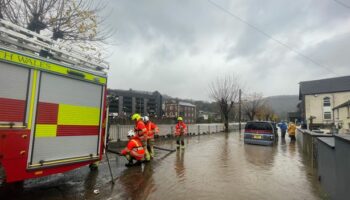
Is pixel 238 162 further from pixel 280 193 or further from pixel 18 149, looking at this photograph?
pixel 18 149

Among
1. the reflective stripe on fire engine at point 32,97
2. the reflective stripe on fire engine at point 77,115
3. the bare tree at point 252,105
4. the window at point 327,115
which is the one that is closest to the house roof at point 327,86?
the window at point 327,115

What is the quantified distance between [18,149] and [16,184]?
2.13 m

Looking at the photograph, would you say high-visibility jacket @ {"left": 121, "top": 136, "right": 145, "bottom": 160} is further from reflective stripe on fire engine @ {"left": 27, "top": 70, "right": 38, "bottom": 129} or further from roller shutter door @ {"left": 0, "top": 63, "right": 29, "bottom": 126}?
roller shutter door @ {"left": 0, "top": 63, "right": 29, "bottom": 126}

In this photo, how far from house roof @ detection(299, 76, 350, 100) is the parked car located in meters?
37.6

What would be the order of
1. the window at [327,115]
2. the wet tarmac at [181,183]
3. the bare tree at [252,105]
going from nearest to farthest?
1. the wet tarmac at [181,183]
2. the window at [327,115]
3. the bare tree at [252,105]

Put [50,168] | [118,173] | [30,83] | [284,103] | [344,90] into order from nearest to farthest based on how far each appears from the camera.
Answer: [30,83] < [50,168] < [118,173] < [344,90] < [284,103]

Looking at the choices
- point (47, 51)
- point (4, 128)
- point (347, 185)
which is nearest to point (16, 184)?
point (4, 128)

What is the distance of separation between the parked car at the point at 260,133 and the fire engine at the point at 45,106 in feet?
40.9

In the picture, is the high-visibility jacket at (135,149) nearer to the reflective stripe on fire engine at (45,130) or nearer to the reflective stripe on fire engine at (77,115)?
the reflective stripe on fire engine at (77,115)

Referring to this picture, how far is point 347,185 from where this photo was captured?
3.60 meters

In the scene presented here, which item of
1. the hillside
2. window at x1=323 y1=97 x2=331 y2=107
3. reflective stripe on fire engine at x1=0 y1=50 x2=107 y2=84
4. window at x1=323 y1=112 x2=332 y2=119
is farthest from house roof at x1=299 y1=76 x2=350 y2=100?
reflective stripe on fire engine at x1=0 y1=50 x2=107 y2=84

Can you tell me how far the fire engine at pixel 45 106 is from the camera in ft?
14.0

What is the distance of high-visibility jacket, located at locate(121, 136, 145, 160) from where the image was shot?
849 centimetres

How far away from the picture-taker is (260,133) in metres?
16.2
